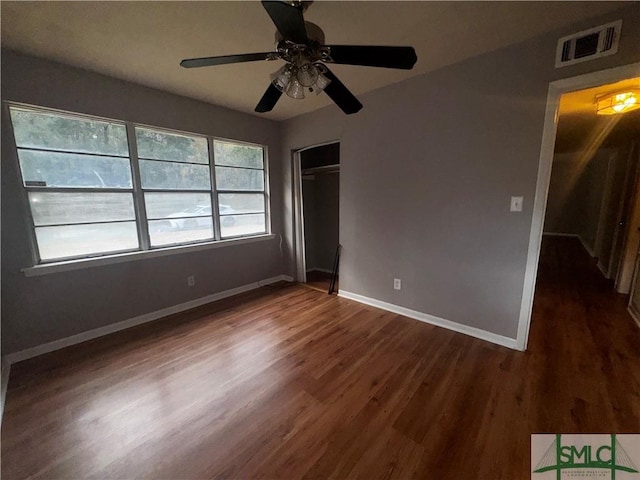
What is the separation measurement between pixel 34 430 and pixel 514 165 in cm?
380

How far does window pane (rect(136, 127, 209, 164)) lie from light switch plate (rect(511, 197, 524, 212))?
342 centimetres

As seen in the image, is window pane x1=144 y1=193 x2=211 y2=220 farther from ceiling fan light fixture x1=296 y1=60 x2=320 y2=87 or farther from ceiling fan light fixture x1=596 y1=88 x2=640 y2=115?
ceiling fan light fixture x1=596 y1=88 x2=640 y2=115

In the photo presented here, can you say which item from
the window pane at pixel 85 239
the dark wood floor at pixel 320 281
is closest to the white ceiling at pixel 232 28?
the window pane at pixel 85 239

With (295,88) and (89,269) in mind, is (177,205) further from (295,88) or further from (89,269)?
(295,88)

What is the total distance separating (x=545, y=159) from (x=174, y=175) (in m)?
3.68

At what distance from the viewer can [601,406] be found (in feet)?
5.16

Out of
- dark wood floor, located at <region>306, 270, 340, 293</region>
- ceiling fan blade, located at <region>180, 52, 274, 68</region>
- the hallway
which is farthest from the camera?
dark wood floor, located at <region>306, 270, 340, 293</region>

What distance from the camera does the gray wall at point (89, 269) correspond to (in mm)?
2045

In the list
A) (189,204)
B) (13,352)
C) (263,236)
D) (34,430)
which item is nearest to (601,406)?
(34,430)

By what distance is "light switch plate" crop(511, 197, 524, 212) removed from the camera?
208 cm

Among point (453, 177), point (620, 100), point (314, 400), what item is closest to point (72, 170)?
point (314, 400)

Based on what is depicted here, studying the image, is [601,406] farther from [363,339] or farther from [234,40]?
[234,40]

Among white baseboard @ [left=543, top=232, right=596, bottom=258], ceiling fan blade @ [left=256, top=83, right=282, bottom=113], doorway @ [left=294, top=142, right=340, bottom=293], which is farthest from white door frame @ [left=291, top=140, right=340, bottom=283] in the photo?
white baseboard @ [left=543, top=232, right=596, bottom=258]

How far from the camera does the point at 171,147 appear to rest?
296 centimetres
